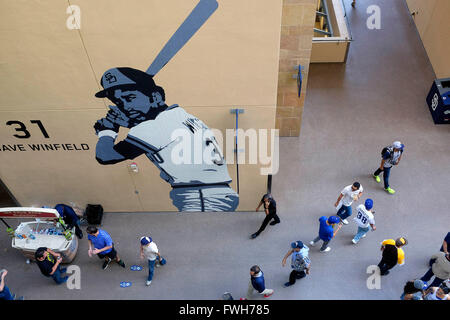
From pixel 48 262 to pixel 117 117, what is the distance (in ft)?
9.52

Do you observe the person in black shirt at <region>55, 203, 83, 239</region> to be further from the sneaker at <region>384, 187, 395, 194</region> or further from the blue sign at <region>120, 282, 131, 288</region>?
the sneaker at <region>384, 187, 395, 194</region>

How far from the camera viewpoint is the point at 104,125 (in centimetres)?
713

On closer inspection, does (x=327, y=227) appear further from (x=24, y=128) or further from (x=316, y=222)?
(x=24, y=128)

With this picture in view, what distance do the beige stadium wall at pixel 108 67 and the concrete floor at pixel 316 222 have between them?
4.17 feet

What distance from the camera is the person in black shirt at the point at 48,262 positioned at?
6875mm

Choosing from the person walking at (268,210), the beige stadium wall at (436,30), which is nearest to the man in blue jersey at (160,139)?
the person walking at (268,210)

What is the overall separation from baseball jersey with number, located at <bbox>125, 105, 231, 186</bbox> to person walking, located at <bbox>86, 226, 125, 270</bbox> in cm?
163

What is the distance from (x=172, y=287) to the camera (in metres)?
7.61

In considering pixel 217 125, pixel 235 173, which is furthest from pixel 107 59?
pixel 235 173

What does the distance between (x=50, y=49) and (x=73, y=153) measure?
7.53 feet

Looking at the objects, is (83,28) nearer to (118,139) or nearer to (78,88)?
(78,88)

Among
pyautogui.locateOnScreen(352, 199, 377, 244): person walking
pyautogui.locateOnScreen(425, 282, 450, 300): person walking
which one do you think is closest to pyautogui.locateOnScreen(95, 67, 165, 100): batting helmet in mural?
pyautogui.locateOnScreen(352, 199, 377, 244): person walking

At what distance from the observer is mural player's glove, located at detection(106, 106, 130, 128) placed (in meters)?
6.85

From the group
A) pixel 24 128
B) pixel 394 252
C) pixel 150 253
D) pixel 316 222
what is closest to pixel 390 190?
pixel 316 222
